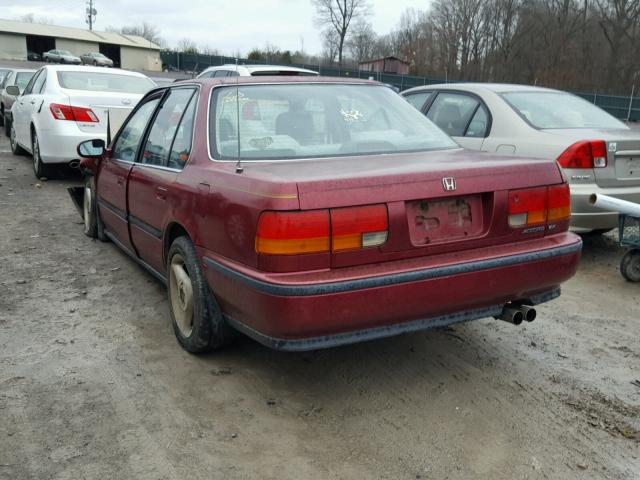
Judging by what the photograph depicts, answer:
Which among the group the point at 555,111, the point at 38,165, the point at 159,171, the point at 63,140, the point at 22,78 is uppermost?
the point at 22,78

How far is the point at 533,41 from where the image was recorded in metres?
55.1

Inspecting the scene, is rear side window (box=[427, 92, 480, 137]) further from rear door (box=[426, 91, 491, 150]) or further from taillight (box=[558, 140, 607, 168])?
taillight (box=[558, 140, 607, 168])

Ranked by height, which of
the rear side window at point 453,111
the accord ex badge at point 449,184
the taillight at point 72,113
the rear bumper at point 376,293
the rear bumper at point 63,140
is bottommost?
the rear bumper at point 376,293

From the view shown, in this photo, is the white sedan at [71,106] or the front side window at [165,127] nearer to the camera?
the front side window at [165,127]

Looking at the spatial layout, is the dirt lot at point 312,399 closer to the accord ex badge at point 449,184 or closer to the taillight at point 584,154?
the accord ex badge at point 449,184

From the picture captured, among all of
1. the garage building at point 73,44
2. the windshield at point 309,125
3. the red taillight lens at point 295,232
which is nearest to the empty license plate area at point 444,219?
the red taillight lens at point 295,232

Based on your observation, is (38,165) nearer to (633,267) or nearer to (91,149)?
(91,149)

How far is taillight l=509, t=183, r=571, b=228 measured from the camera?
3201 mm

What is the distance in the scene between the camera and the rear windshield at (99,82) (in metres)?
8.85

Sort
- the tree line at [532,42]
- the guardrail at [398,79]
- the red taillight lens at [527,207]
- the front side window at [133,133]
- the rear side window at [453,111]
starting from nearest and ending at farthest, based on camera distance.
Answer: the red taillight lens at [527,207] < the front side window at [133,133] < the rear side window at [453,111] < the guardrail at [398,79] < the tree line at [532,42]

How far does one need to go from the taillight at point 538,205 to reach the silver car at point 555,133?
2.24 metres

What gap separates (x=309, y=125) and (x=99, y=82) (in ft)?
20.7

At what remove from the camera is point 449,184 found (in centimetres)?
301

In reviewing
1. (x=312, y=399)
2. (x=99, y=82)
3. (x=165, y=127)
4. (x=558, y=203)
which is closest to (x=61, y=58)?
(x=99, y=82)
